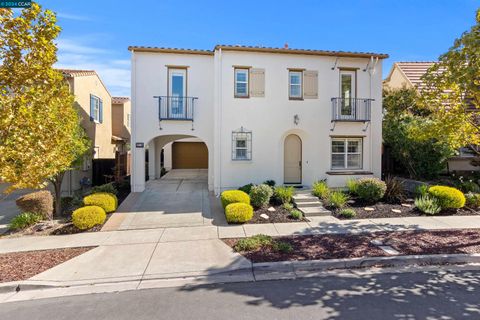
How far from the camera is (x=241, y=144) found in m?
12.0

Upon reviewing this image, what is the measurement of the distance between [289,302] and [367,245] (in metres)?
3.26

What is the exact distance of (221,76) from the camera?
11.6 m

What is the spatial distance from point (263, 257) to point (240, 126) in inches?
275

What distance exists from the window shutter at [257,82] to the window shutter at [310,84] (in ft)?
6.14

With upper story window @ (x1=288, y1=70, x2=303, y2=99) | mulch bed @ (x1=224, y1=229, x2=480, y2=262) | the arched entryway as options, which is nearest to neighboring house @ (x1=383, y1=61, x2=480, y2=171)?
upper story window @ (x1=288, y1=70, x2=303, y2=99)

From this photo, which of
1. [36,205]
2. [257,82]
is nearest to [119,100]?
[257,82]

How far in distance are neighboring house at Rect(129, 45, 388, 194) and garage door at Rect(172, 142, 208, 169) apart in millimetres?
9532

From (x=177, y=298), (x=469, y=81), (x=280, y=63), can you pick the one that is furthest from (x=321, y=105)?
(x=177, y=298)

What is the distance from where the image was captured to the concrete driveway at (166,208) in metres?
8.62

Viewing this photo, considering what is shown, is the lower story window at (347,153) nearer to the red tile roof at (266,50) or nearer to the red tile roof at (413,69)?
the red tile roof at (266,50)

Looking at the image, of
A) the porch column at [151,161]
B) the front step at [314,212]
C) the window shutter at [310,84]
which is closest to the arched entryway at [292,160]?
the window shutter at [310,84]

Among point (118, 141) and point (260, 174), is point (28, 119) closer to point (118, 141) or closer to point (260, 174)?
point (260, 174)

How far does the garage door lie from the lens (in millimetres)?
21734

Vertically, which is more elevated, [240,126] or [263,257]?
[240,126]
